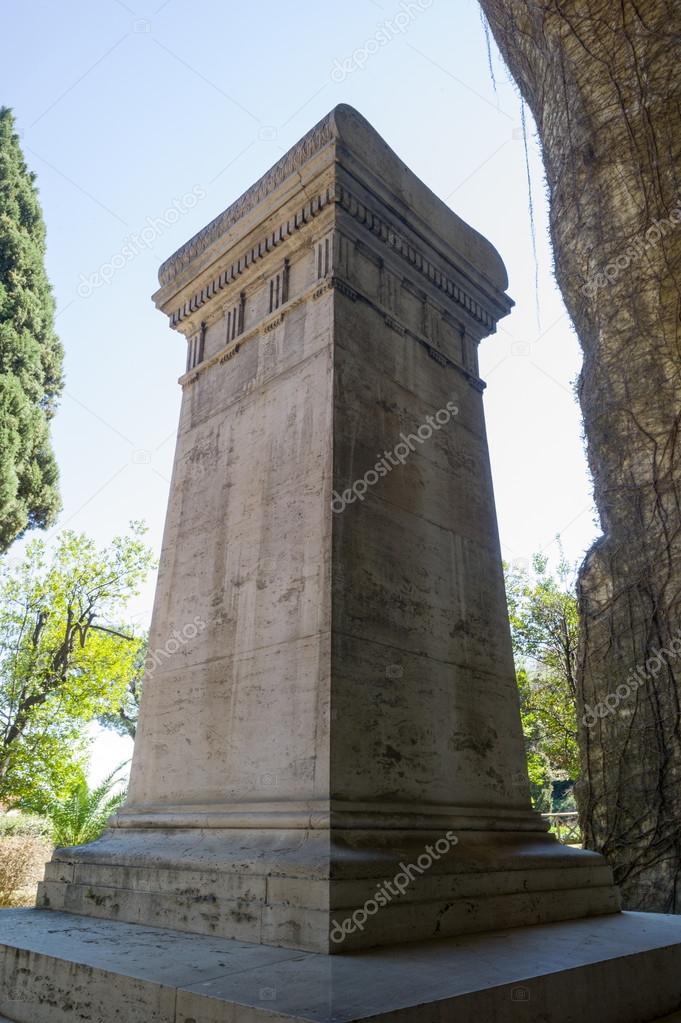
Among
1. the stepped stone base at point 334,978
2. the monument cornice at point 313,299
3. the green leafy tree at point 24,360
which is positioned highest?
the green leafy tree at point 24,360

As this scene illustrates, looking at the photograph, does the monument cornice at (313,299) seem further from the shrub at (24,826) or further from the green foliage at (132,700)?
the shrub at (24,826)

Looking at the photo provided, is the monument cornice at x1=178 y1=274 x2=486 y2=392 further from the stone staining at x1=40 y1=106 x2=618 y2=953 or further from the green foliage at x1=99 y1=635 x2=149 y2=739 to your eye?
the green foliage at x1=99 y1=635 x2=149 y2=739

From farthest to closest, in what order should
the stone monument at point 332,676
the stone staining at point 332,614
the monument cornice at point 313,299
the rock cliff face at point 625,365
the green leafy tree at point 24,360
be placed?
the green leafy tree at point 24,360 → the rock cliff face at point 625,365 → the monument cornice at point 313,299 → the stone staining at point 332,614 → the stone monument at point 332,676

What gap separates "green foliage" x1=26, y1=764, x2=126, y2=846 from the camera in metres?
17.1

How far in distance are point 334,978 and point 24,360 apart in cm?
2153

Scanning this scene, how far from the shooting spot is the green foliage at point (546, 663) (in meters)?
21.0

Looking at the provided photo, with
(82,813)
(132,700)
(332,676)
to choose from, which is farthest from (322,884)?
(132,700)

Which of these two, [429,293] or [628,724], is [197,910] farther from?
[628,724]

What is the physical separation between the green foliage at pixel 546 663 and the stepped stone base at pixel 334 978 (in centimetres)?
1585

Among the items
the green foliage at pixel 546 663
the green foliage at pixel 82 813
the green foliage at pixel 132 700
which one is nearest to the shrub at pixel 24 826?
the green foliage at pixel 82 813

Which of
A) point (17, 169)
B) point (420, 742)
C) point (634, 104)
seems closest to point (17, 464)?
point (17, 169)

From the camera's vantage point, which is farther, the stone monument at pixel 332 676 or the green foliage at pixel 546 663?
the green foliage at pixel 546 663

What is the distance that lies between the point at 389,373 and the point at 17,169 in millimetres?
23215

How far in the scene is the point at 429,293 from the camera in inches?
280
